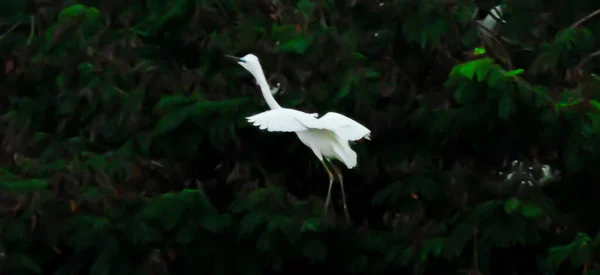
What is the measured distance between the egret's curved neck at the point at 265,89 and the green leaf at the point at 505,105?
1091 millimetres

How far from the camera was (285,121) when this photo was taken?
6.27 meters

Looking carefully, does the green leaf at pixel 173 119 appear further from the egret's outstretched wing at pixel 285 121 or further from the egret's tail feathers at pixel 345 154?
the egret's tail feathers at pixel 345 154

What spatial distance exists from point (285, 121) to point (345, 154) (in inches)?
15.2

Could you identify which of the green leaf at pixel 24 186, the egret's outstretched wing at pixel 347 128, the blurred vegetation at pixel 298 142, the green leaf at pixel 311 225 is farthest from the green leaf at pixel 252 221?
the green leaf at pixel 24 186

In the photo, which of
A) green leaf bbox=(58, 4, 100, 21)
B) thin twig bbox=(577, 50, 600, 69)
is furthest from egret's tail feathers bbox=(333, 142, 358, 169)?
green leaf bbox=(58, 4, 100, 21)

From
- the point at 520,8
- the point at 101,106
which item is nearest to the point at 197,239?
the point at 101,106

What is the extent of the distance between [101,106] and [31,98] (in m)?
0.67

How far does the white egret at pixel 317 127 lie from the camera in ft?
20.4

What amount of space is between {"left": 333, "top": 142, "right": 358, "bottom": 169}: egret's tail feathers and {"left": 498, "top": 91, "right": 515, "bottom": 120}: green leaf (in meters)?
0.78

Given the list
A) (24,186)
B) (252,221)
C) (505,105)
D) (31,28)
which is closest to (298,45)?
(252,221)

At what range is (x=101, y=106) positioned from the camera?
6.82 meters

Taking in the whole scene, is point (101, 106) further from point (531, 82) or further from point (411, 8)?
point (531, 82)

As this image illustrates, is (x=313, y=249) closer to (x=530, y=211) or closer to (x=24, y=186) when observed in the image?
(x=530, y=211)

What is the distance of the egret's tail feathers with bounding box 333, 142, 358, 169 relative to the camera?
6473 millimetres
